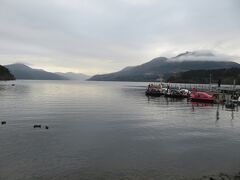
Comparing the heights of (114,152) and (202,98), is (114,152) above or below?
above

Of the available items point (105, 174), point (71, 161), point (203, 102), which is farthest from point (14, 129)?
point (203, 102)

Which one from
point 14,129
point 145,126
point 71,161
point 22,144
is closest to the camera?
point 71,161

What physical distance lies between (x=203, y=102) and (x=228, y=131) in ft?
170

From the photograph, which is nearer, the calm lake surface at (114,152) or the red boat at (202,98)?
the calm lake surface at (114,152)

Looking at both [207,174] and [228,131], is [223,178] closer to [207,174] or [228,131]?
[207,174]

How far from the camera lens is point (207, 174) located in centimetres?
1922

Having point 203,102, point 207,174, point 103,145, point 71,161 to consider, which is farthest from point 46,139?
point 203,102

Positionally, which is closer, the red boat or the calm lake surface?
the calm lake surface

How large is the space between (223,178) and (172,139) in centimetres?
1225

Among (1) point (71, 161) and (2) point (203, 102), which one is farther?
(2) point (203, 102)

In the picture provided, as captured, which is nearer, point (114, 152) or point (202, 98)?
point (114, 152)

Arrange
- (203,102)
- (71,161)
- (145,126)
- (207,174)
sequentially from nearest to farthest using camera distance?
1. (207,174)
2. (71,161)
3. (145,126)
4. (203,102)

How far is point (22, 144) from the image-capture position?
2598 centimetres

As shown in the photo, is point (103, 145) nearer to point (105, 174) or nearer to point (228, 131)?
point (105, 174)
